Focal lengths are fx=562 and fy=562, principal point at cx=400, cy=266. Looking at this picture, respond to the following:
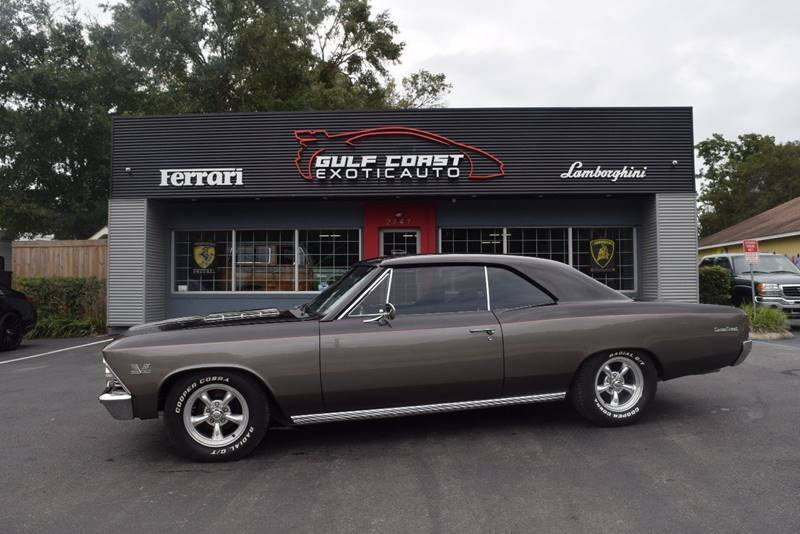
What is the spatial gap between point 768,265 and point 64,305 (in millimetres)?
16627

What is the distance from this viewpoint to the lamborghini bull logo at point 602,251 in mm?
13320

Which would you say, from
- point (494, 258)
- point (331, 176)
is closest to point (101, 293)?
point (331, 176)

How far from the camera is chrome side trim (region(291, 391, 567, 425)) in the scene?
13.7ft

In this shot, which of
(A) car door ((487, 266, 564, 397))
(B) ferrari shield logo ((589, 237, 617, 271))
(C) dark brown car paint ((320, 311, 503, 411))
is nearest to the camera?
(C) dark brown car paint ((320, 311, 503, 411))

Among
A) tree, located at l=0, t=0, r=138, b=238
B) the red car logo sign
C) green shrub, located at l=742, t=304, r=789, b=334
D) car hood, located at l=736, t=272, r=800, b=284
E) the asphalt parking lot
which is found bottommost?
the asphalt parking lot

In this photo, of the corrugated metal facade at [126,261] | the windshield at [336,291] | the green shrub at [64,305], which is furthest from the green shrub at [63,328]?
the windshield at [336,291]

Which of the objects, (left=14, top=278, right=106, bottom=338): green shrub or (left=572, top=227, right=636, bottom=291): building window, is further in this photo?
(left=572, top=227, right=636, bottom=291): building window

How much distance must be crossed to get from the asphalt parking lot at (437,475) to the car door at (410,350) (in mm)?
456

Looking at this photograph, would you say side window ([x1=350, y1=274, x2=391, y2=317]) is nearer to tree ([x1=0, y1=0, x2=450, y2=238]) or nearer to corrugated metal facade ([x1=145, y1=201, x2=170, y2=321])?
corrugated metal facade ([x1=145, y1=201, x2=170, y2=321])

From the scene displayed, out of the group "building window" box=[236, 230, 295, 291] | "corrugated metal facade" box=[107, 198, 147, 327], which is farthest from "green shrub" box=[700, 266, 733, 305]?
"corrugated metal facade" box=[107, 198, 147, 327]

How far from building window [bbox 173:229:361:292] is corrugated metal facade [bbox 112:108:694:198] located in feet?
4.34

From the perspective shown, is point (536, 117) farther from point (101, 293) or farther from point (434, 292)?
point (101, 293)

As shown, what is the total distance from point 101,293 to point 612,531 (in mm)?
12822

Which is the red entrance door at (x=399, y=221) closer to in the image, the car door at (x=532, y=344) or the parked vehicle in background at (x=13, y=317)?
the parked vehicle in background at (x=13, y=317)
